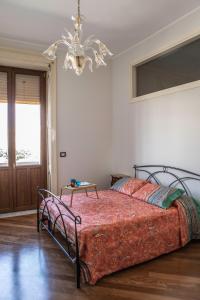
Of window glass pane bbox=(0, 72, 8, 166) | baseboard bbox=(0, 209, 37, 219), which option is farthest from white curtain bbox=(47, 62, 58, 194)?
window glass pane bbox=(0, 72, 8, 166)

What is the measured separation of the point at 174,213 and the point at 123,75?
2835 millimetres

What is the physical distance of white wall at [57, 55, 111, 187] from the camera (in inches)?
175

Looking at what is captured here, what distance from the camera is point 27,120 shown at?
14.4 feet

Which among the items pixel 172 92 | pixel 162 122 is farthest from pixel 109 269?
→ pixel 172 92

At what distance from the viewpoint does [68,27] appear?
3.55 metres

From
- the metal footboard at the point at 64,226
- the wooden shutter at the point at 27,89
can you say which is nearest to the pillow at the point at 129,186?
the metal footboard at the point at 64,226

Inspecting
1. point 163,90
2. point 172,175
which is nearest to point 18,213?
point 172,175

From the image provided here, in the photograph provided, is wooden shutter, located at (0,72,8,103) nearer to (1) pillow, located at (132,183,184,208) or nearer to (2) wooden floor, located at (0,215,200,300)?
(2) wooden floor, located at (0,215,200,300)

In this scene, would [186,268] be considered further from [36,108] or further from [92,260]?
[36,108]

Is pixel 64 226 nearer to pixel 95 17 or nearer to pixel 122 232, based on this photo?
pixel 122 232

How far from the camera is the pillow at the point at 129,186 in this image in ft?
11.9

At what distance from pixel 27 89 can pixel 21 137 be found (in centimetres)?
90

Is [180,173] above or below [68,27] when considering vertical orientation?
below

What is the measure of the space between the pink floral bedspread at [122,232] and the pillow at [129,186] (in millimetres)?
395
